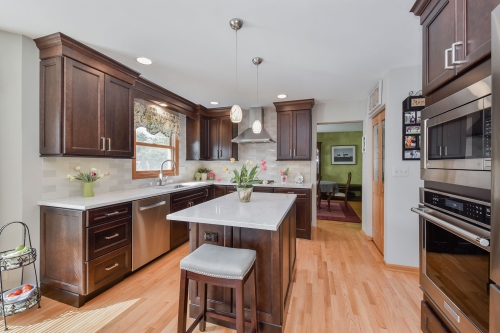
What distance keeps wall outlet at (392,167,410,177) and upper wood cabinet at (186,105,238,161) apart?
9.54 ft

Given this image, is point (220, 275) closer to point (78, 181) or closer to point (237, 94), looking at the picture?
point (78, 181)

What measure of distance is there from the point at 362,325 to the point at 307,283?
0.66 m

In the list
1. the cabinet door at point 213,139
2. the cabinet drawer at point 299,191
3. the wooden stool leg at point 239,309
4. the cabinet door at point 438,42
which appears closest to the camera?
the cabinet door at point 438,42

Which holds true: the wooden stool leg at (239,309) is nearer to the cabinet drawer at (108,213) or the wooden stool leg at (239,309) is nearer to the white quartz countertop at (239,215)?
the white quartz countertop at (239,215)

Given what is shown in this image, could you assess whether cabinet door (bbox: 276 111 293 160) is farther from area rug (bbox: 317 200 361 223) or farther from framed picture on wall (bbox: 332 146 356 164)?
framed picture on wall (bbox: 332 146 356 164)

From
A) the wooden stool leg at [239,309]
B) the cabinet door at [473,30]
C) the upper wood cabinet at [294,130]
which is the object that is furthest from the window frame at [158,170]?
the cabinet door at [473,30]

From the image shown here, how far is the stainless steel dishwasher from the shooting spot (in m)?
2.42

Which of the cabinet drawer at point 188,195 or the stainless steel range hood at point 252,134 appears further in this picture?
the stainless steel range hood at point 252,134

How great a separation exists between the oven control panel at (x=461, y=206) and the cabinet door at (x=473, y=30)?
2.04 feet

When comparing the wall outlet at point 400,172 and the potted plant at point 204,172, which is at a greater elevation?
the wall outlet at point 400,172

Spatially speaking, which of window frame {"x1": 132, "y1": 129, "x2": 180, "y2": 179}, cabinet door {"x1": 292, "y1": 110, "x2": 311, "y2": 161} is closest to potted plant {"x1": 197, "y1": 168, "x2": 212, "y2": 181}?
window frame {"x1": 132, "y1": 129, "x2": 180, "y2": 179}

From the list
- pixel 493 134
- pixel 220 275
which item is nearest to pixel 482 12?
pixel 493 134

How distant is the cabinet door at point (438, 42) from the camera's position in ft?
3.71

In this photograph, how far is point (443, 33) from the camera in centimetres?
121
